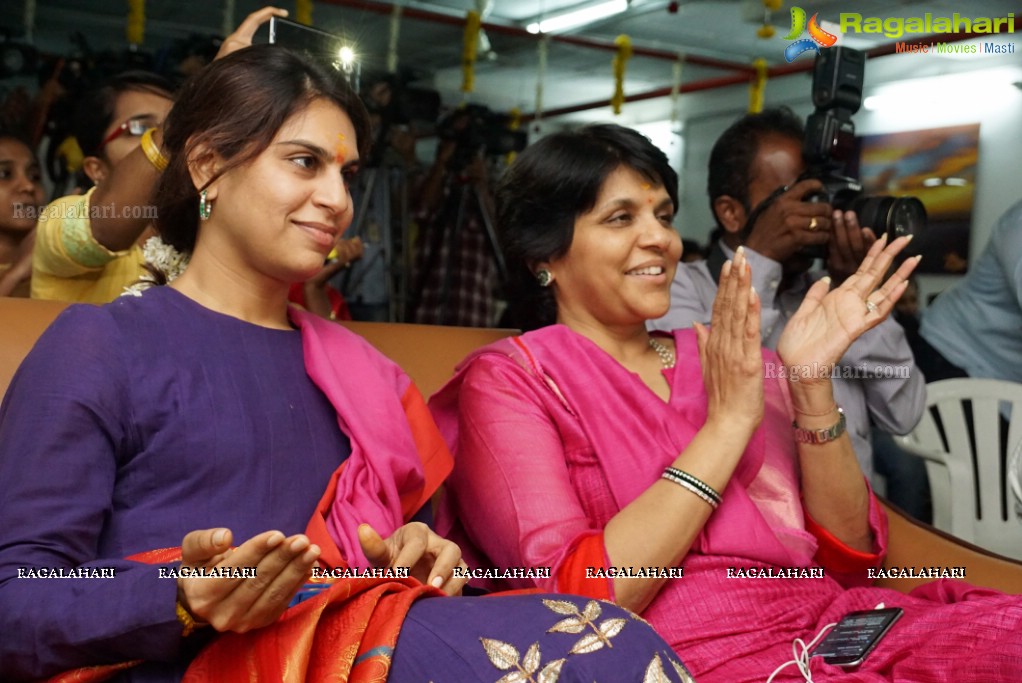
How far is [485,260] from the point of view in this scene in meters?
4.19

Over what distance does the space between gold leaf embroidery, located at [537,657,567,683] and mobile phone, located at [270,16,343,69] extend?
0.98 m

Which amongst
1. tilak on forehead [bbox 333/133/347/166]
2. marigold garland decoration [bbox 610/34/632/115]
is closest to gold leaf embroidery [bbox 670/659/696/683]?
tilak on forehead [bbox 333/133/347/166]

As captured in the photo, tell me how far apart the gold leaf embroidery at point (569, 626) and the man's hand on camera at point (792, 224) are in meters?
1.14

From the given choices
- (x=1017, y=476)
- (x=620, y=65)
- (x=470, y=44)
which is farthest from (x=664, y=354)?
(x=620, y=65)

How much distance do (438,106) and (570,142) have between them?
7.18 feet

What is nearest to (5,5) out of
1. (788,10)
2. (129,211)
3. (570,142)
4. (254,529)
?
(788,10)

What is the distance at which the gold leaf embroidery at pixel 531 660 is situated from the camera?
3.07ft

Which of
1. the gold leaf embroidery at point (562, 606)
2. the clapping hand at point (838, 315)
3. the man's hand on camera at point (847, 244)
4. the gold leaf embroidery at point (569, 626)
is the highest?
the man's hand on camera at point (847, 244)

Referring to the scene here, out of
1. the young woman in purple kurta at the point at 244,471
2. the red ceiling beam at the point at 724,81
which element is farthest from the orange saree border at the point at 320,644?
the red ceiling beam at the point at 724,81

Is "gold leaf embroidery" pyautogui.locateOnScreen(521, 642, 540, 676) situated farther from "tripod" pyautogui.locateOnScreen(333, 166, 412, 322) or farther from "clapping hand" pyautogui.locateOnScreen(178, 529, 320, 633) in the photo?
"tripod" pyautogui.locateOnScreen(333, 166, 412, 322)

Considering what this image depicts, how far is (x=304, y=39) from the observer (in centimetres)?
163

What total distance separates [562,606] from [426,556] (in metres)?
0.29

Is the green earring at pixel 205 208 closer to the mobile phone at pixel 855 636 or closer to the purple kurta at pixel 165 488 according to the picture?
the purple kurta at pixel 165 488

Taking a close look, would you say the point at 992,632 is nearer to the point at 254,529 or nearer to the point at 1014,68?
the point at 254,529
